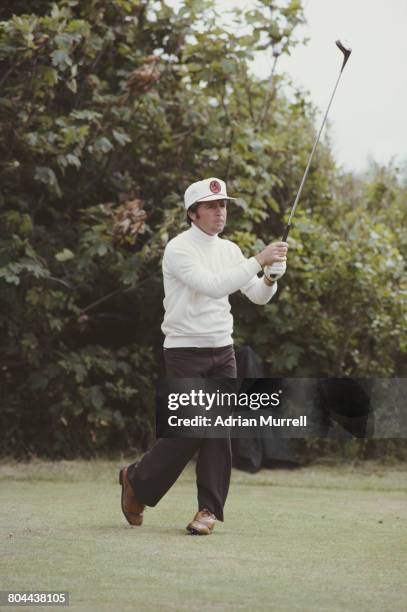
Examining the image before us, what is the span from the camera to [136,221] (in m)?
8.76

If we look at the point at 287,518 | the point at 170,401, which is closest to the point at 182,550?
the point at 170,401

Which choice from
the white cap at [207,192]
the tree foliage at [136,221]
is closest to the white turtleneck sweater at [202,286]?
the white cap at [207,192]

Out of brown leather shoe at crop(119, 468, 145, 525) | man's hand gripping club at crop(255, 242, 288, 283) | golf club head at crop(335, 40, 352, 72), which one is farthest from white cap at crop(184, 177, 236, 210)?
brown leather shoe at crop(119, 468, 145, 525)

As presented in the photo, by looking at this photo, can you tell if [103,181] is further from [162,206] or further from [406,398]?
[406,398]

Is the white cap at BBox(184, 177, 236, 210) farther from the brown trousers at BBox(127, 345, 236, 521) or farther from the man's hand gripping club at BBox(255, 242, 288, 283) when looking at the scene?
the brown trousers at BBox(127, 345, 236, 521)

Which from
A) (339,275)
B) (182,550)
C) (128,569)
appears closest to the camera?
(128,569)

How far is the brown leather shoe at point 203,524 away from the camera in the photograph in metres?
5.67

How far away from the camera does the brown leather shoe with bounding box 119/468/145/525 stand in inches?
234

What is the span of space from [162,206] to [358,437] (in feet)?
8.76

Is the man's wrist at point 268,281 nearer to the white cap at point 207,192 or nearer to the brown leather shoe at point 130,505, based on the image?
the white cap at point 207,192

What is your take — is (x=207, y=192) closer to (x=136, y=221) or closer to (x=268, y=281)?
(x=268, y=281)

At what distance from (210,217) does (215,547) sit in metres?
1.70

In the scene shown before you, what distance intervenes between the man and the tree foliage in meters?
2.87

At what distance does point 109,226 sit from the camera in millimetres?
8930
